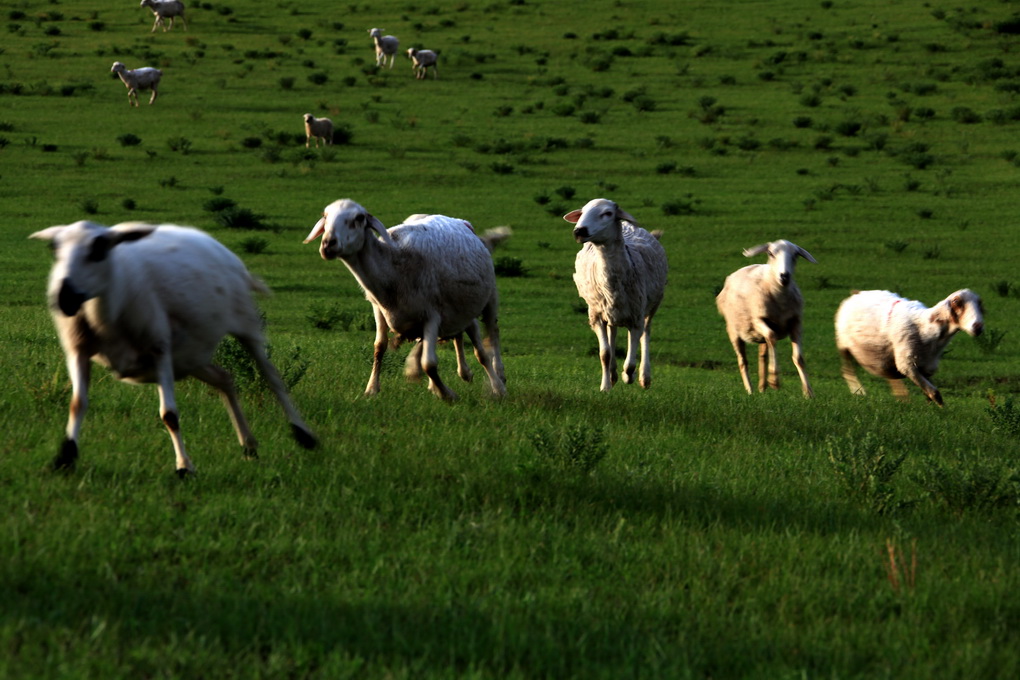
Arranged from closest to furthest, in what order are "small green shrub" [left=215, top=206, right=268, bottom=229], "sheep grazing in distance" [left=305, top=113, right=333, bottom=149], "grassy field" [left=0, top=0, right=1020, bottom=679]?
1. "grassy field" [left=0, top=0, right=1020, bottom=679]
2. "small green shrub" [left=215, top=206, right=268, bottom=229]
3. "sheep grazing in distance" [left=305, top=113, right=333, bottom=149]

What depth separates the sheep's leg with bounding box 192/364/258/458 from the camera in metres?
7.05

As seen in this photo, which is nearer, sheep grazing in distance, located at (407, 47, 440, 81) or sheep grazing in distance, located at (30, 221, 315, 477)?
sheep grazing in distance, located at (30, 221, 315, 477)

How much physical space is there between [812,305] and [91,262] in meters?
20.1

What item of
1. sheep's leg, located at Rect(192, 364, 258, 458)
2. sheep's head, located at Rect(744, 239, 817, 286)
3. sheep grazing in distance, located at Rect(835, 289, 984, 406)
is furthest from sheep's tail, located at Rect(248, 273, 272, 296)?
sheep grazing in distance, located at Rect(835, 289, 984, 406)

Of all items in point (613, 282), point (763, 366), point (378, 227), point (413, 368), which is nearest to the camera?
point (378, 227)

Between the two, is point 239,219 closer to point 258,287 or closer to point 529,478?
point 258,287

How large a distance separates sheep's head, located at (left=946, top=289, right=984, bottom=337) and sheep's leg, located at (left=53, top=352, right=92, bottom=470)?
1056cm

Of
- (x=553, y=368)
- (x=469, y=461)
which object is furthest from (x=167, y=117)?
(x=469, y=461)

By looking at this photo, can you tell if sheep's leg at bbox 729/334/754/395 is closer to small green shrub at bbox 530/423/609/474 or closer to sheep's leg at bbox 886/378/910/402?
sheep's leg at bbox 886/378/910/402

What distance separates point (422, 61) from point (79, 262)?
43.6 meters

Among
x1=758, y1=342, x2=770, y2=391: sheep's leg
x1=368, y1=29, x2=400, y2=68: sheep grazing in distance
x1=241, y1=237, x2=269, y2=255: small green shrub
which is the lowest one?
x1=241, y1=237, x2=269, y2=255: small green shrub

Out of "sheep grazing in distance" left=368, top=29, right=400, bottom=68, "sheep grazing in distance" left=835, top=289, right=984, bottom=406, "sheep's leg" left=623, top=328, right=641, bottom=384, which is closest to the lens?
"sheep grazing in distance" left=835, top=289, right=984, bottom=406

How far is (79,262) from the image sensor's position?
18.8 ft

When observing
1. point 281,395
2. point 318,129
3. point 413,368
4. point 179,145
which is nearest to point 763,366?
point 413,368
